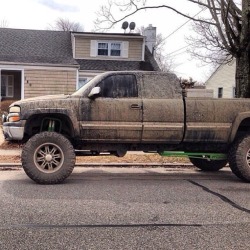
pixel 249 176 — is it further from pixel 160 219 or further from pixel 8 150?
pixel 8 150

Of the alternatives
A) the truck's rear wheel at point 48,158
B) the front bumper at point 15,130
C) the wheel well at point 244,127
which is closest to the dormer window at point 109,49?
the wheel well at point 244,127

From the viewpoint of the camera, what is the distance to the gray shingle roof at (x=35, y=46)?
2466cm

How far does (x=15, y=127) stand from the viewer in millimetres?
7539

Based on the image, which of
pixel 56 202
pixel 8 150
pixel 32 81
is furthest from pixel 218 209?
pixel 32 81

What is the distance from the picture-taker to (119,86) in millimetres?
8000

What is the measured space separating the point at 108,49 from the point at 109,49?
0.07 meters

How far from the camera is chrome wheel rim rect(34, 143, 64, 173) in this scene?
7.56m

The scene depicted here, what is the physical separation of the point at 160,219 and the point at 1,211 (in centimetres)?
213

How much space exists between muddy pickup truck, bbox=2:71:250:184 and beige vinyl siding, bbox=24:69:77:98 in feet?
54.3

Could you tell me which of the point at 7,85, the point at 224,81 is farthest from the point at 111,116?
the point at 224,81

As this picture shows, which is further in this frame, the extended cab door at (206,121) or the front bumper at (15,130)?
the extended cab door at (206,121)

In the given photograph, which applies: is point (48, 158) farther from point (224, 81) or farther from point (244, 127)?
point (224, 81)

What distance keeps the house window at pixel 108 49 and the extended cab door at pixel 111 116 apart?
19.8 meters

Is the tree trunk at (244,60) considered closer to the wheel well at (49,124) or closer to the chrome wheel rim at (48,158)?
the wheel well at (49,124)
